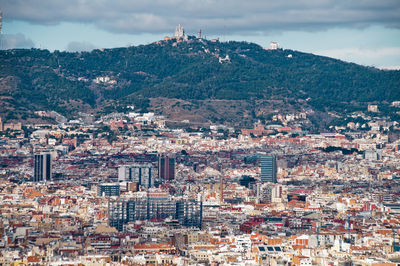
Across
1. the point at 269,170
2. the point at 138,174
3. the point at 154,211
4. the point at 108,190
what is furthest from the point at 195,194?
the point at 269,170

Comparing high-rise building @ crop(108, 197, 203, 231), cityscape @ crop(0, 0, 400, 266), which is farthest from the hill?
high-rise building @ crop(108, 197, 203, 231)

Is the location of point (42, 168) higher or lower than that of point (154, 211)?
higher

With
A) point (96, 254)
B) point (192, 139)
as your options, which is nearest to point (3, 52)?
point (192, 139)

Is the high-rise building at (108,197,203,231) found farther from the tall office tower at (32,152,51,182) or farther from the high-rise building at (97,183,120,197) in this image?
the tall office tower at (32,152,51,182)

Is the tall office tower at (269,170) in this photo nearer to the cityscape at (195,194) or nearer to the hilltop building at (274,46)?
the cityscape at (195,194)

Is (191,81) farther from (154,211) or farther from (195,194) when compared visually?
(154,211)

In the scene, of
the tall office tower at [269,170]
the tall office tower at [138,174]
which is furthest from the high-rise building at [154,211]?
the tall office tower at [269,170]

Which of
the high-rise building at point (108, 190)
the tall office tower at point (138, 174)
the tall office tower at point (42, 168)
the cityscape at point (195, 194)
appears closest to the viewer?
the cityscape at point (195, 194)
